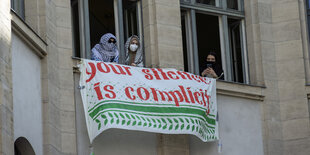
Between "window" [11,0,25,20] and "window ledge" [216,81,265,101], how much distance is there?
630 centimetres

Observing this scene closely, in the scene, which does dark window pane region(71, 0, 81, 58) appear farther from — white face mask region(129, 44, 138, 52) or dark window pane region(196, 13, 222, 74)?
dark window pane region(196, 13, 222, 74)

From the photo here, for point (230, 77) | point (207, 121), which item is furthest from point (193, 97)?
point (230, 77)

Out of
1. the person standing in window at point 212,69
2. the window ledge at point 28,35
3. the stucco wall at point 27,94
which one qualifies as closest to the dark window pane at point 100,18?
the person standing in window at point 212,69

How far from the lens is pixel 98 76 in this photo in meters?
25.7

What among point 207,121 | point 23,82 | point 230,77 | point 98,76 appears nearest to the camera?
point 23,82

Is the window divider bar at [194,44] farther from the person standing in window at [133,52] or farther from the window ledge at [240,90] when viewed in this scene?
the person standing in window at [133,52]

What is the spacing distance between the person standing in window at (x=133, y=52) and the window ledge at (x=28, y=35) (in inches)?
138

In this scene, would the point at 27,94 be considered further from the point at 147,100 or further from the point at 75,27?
the point at 75,27

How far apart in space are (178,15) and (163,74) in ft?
7.29

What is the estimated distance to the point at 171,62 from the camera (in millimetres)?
27797

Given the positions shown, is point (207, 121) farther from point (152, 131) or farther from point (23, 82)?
→ point (23, 82)

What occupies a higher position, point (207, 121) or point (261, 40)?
point (261, 40)

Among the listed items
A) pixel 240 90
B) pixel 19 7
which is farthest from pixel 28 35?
pixel 240 90

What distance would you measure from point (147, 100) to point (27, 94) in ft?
13.2
